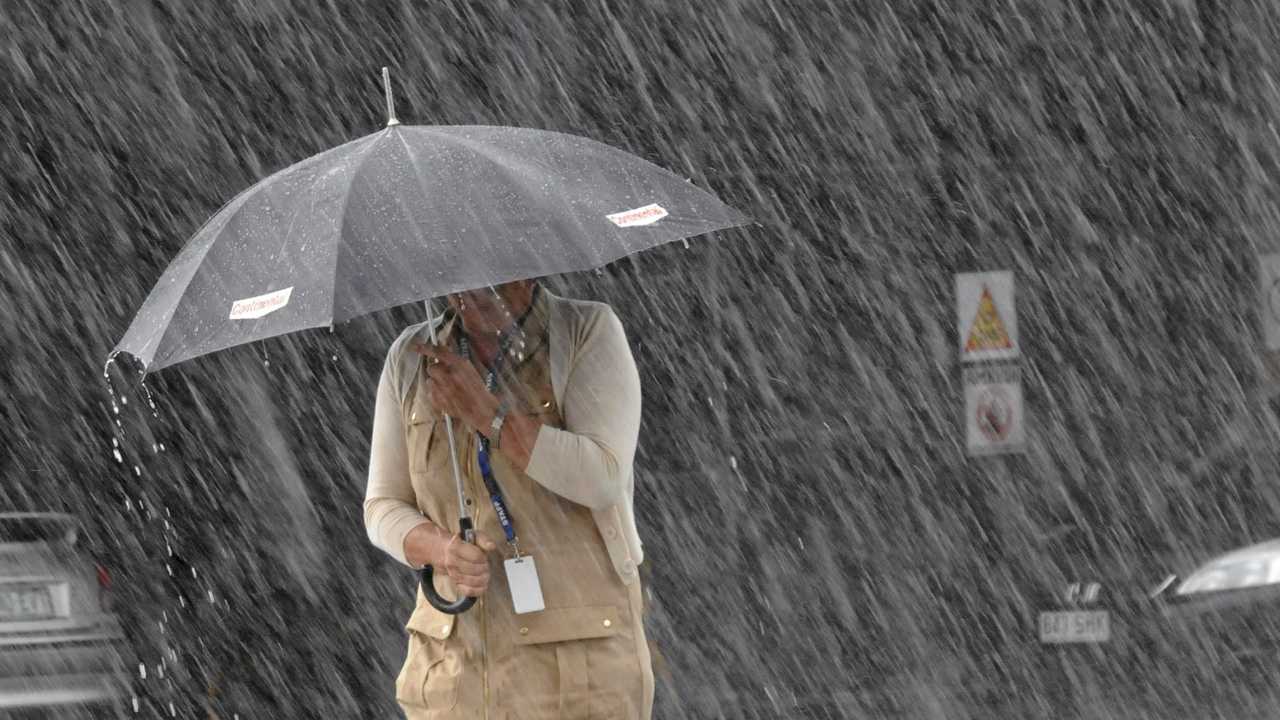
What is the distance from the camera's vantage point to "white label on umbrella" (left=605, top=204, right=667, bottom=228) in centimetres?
436

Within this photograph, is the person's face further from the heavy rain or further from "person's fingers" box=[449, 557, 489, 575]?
the heavy rain

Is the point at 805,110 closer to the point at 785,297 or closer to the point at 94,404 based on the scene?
the point at 785,297

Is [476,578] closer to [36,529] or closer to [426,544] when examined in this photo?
[426,544]

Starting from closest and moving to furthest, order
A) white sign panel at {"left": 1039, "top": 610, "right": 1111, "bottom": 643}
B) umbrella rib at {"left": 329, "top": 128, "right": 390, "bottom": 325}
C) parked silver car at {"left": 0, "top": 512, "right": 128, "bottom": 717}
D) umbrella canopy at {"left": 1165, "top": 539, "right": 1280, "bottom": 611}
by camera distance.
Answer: umbrella rib at {"left": 329, "top": 128, "right": 390, "bottom": 325} → parked silver car at {"left": 0, "top": 512, "right": 128, "bottom": 717} → umbrella canopy at {"left": 1165, "top": 539, "right": 1280, "bottom": 611} → white sign panel at {"left": 1039, "top": 610, "right": 1111, "bottom": 643}

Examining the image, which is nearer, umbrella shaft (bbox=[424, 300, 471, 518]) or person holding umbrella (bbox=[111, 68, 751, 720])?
person holding umbrella (bbox=[111, 68, 751, 720])

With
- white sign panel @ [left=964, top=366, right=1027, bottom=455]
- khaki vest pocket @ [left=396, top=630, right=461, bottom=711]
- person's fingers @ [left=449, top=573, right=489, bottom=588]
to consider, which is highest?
person's fingers @ [left=449, top=573, right=489, bottom=588]

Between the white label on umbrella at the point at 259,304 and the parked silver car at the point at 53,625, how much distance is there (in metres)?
4.59

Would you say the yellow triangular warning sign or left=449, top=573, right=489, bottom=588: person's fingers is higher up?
left=449, top=573, right=489, bottom=588: person's fingers

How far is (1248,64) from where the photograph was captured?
47.7 ft

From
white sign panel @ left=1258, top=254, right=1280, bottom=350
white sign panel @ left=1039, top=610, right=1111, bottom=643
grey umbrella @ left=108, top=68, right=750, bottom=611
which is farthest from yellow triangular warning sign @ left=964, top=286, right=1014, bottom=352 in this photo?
grey umbrella @ left=108, top=68, right=750, bottom=611

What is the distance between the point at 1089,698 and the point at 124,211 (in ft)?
19.2

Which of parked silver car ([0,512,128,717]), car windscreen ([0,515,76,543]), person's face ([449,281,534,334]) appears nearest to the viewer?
person's face ([449,281,534,334])

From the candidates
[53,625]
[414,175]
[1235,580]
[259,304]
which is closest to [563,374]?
[414,175]

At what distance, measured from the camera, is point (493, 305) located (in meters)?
4.34
